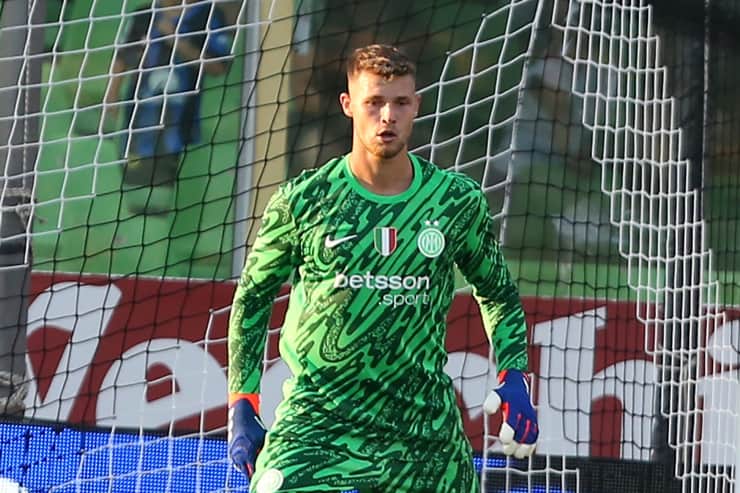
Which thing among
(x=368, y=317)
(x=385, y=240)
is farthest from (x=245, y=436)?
(x=385, y=240)

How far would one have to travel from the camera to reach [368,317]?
12.3ft

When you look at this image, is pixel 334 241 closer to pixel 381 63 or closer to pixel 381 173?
pixel 381 173

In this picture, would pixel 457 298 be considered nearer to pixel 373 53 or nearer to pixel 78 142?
pixel 78 142

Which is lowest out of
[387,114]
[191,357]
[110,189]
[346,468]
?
[191,357]

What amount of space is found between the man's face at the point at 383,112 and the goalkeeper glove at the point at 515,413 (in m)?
0.64

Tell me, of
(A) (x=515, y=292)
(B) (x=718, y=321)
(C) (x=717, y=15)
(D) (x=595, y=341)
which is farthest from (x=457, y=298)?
(A) (x=515, y=292)

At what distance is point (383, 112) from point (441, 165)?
319 cm

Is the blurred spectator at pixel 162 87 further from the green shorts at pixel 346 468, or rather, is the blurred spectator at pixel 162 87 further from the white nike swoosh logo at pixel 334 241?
the green shorts at pixel 346 468

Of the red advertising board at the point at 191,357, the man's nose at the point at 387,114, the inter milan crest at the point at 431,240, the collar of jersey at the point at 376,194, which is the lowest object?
the red advertising board at the point at 191,357

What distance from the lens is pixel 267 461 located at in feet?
12.2

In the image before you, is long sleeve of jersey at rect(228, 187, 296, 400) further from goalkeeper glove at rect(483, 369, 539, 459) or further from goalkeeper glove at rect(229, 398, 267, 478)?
goalkeeper glove at rect(483, 369, 539, 459)

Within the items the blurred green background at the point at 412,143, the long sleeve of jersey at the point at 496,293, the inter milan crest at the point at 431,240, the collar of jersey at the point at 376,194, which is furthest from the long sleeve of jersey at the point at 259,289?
the blurred green background at the point at 412,143

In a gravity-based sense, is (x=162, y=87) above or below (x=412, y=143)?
above

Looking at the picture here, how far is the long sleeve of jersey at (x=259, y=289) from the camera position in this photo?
3.81 m
